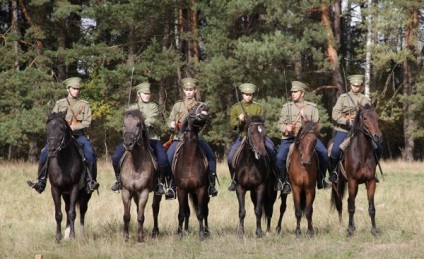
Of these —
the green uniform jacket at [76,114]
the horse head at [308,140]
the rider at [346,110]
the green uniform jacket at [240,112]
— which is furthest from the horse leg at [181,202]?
the rider at [346,110]

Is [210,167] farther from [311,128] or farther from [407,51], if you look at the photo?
[407,51]

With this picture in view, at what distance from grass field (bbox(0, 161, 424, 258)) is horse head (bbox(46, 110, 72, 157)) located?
69.2 inches

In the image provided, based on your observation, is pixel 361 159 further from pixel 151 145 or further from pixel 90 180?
pixel 90 180

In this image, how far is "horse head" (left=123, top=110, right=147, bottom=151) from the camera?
1174 centimetres

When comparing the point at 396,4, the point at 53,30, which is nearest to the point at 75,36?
the point at 53,30

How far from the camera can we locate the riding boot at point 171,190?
43.5 feet

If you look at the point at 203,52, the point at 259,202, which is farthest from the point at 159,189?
the point at 203,52

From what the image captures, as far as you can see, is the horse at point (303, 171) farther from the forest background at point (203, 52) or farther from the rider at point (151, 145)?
the forest background at point (203, 52)

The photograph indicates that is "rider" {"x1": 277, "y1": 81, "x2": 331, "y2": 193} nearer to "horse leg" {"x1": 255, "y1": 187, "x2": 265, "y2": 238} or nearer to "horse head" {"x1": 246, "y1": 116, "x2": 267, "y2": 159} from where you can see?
"horse leg" {"x1": 255, "y1": 187, "x2": 265, "y2": 238}

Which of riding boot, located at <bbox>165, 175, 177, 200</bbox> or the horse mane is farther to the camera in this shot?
riding boot, located at <bbox>165, 175, 177, 200</bbox>

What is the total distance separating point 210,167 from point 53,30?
25.5 m

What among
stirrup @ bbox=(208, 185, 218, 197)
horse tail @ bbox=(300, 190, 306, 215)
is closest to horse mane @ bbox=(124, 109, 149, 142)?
stirrup @ bbox=(208, 185, 218, 197)

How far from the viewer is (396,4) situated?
33.0 m

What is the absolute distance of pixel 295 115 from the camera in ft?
45.0
